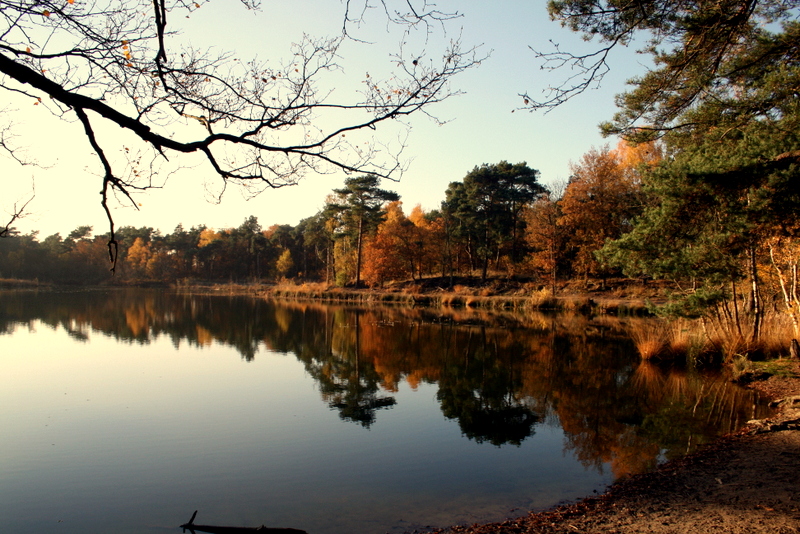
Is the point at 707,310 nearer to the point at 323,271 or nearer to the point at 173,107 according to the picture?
the point at 173,107

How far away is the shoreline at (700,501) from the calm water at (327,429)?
21.5 inches

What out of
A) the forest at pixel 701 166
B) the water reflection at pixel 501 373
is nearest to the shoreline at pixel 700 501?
the water reflection at pixel 501 373

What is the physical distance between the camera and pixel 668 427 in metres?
8.03

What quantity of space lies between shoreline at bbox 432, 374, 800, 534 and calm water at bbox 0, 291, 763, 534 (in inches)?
21.5

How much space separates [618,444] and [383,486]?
134 inches

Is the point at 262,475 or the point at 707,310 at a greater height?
the point at 707,310

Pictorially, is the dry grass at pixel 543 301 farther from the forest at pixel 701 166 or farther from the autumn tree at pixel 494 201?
the autumn tree at pixel 494 201

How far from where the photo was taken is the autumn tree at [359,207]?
1668 inches

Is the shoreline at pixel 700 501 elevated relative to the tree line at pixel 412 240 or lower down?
lower down

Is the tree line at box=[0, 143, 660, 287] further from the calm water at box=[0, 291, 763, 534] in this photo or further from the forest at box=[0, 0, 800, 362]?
the calm water at box=[0, 291, 763, 534]

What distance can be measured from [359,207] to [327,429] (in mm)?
34754

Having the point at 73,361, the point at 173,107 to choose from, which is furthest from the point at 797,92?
the point at 73,361

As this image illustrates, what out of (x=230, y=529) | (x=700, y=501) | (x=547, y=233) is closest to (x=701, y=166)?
(x=700, y=501)

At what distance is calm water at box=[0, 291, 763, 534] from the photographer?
5.43 metres
